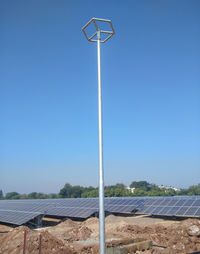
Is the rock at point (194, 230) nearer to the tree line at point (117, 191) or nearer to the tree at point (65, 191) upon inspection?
the tree line at point (117, 191)

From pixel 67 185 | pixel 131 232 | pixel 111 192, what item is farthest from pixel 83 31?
pixel 67 185

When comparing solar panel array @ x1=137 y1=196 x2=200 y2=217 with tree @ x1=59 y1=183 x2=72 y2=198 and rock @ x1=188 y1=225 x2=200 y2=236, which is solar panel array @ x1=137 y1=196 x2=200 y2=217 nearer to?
rock @ x1=188 y1=225 x2=200 y2=236

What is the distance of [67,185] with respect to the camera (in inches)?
5123

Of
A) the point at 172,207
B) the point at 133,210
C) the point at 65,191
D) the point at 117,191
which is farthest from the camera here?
the point at 65,191

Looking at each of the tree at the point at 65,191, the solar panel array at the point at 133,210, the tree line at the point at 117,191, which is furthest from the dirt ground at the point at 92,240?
the tree at the point at 65,191

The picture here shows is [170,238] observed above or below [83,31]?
below

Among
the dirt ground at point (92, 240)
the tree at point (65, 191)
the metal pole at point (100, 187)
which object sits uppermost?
the metal pole at point (100, 187)

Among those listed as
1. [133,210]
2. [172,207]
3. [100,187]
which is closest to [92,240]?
[100,187]

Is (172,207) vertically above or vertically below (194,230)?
above

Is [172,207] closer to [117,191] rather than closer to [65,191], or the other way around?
[117,191]

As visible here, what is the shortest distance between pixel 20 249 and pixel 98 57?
1181cm

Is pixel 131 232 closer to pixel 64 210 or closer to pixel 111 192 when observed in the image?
pixel 64 210

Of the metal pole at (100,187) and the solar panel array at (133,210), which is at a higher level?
the metal pole at (100,187)

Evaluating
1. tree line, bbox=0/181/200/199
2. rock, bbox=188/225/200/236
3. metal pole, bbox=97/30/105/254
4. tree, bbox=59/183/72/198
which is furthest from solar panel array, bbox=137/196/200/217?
tree, bbox=59/183/72/198
